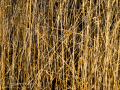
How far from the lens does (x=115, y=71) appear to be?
1064 millimetres

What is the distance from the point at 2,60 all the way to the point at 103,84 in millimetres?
705

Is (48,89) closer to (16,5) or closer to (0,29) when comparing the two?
(0,29)

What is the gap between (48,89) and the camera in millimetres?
1120

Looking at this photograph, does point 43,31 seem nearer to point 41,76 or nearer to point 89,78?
point 41,76

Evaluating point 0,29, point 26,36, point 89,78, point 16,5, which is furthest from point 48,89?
point 16,5

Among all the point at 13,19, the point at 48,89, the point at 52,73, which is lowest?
the point at 48,89

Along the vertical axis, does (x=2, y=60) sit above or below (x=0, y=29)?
below

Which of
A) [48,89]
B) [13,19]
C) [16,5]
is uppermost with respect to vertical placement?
[16,5]

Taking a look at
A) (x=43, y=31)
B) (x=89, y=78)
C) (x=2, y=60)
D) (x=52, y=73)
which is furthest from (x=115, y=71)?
(x=2, y=60)

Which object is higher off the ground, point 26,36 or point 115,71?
point 26,36

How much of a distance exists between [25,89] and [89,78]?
44 cm

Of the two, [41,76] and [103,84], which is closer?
[103,84]

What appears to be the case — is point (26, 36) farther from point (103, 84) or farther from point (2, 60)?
point (103, 84)

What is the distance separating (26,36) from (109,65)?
62 centimetres
